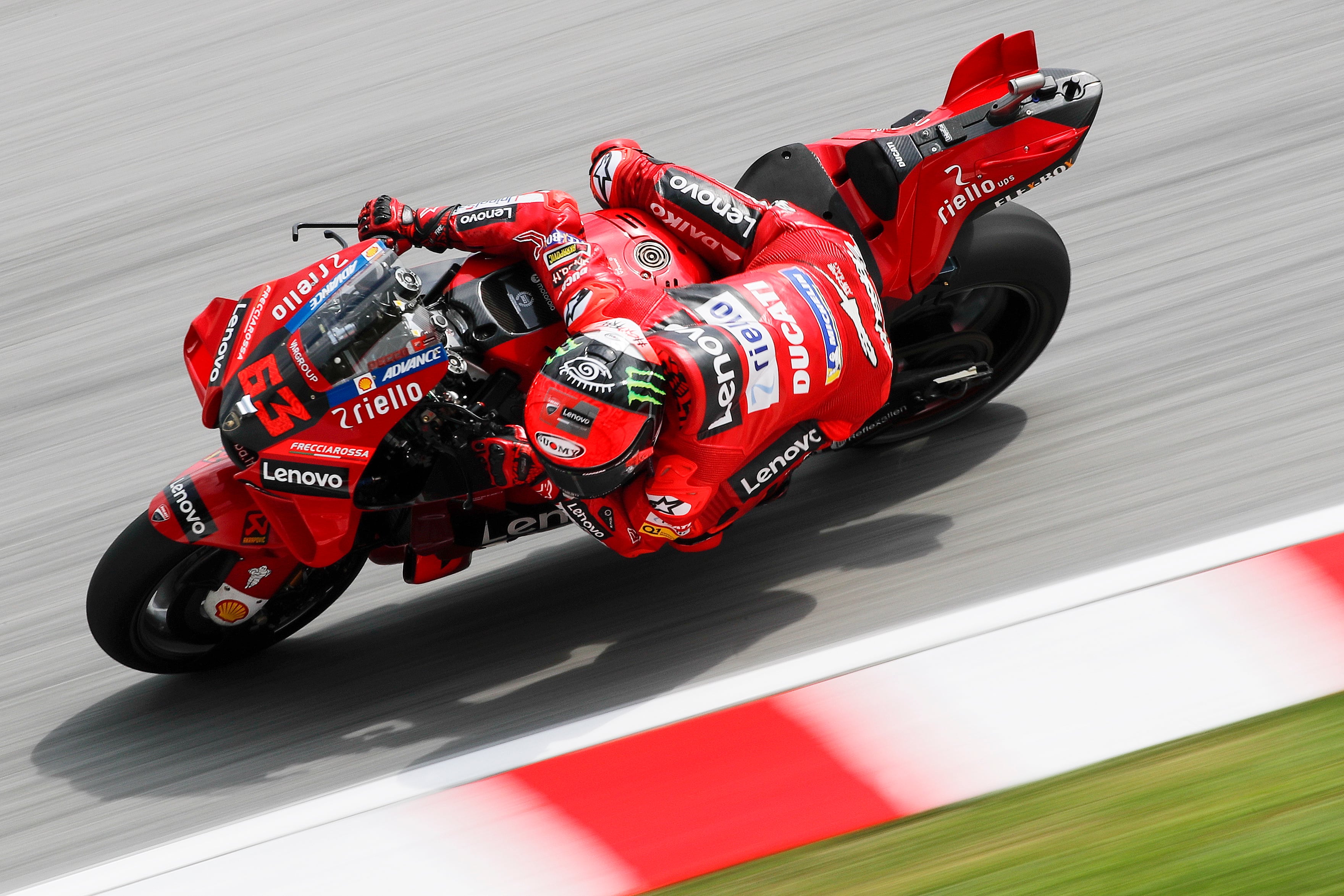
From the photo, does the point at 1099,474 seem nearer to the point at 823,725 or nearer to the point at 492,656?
the point at 823,725

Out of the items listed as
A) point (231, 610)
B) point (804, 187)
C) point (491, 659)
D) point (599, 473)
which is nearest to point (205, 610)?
point (231, 610)

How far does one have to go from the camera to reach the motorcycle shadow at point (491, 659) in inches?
158

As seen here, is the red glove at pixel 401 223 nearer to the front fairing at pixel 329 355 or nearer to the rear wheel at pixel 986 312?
the front fairing at pixel 329 355

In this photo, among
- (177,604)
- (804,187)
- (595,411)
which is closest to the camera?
(595,411)

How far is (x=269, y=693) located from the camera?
14.1 feet

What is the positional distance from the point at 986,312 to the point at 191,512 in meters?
2.80

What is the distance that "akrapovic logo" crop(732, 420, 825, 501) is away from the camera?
3.88 metres

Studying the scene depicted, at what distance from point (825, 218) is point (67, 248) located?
3834 mm

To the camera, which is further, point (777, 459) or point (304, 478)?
point (777, 459)

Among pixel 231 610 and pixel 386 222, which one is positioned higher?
pixel 386 222

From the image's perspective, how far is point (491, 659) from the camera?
436cm

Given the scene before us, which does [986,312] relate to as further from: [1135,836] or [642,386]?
[1135,836]

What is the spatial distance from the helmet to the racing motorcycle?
0.42m

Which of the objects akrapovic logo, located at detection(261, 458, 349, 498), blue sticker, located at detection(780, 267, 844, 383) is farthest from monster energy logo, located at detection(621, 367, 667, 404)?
akrapovic logo, located at detection(261, 458, 349, 498)
